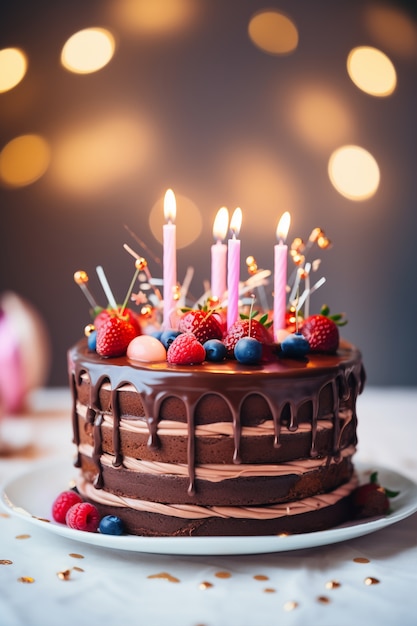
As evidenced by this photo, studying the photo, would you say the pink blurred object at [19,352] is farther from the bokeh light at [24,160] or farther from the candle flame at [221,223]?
the candle flame at [221,223]

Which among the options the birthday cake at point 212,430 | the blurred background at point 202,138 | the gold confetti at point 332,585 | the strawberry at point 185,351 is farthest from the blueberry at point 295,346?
the blurred background at point 202,138

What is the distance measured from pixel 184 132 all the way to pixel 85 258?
0.89m

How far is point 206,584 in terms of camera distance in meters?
1.80

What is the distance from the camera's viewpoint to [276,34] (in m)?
4.20

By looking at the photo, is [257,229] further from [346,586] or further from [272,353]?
[346,586]

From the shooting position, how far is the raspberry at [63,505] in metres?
2.18

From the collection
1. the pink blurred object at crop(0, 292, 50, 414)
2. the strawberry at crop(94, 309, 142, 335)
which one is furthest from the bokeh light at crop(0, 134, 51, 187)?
the strawberry at crop(94, 309, 142, 335)

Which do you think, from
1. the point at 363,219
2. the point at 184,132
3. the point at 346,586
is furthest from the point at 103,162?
the point at 346,586

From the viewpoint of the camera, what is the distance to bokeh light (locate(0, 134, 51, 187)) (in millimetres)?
4191

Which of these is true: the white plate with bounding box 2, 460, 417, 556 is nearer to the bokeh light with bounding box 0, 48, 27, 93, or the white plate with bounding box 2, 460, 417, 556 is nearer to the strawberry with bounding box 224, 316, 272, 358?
the strawberry with bounding box 224, 316, 272, 358

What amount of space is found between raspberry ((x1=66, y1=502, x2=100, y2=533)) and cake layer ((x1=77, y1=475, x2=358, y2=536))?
41mm

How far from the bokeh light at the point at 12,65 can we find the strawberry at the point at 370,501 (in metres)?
3.00

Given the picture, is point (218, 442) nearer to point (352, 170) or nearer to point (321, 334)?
point (321, 334)

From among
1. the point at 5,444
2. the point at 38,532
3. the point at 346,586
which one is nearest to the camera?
the point at 346,586
